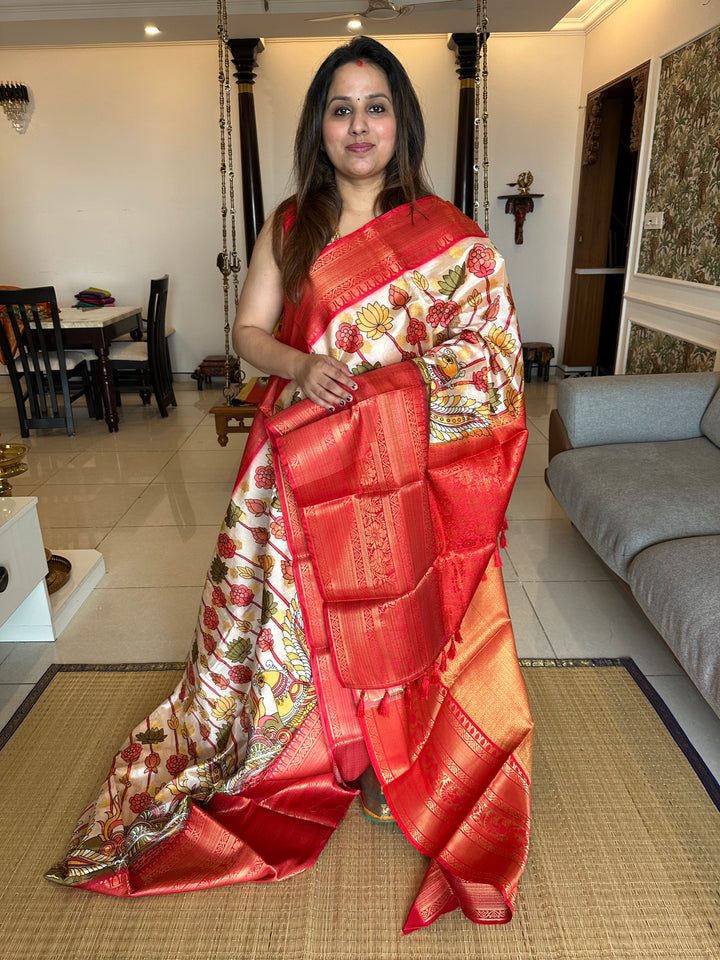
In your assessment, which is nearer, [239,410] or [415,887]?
[415,887]

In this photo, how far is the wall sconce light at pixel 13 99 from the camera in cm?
513

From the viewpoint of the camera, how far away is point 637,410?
257 centimetres

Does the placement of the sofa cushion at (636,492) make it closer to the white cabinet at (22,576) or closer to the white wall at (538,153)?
the white cabinet at (22,576)

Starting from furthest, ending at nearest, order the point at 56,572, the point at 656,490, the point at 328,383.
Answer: the point at 56,572 → the point at 656,490 → the point at 328,383

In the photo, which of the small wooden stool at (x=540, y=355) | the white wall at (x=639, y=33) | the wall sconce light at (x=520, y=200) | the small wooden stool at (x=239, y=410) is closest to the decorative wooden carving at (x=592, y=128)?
the white wall at (x=639, y=33)

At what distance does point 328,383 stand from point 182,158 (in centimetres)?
500

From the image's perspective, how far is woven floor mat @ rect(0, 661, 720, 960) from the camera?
3.85 feet

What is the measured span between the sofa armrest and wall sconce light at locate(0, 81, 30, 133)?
487cm

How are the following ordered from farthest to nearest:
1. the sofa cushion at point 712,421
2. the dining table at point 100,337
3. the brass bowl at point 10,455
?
the dining table at point 100,337 < the sofa cushion at point 712,421 < the brass bowl at point 10,455

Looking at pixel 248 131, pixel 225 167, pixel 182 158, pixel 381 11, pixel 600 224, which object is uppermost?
pixel 381 11

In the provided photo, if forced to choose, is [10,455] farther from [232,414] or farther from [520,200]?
[520,200]

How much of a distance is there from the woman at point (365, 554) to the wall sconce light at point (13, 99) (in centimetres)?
509

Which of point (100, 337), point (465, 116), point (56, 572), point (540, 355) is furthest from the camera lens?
point (540, 355)

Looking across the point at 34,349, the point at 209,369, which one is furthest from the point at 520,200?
the point at 34,349
